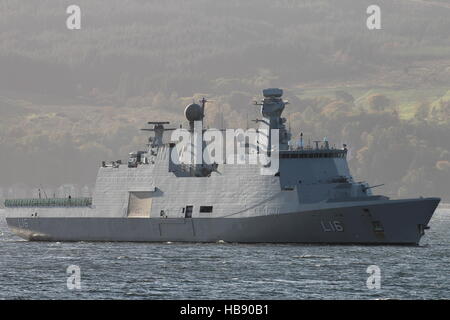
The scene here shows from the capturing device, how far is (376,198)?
50.2m

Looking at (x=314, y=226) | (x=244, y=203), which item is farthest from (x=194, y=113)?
(x=314, y=226)

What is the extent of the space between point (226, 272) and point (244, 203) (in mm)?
12194

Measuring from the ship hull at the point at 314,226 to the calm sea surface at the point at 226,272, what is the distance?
907mm

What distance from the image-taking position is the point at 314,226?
50.4m

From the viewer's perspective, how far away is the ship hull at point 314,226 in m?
49.5

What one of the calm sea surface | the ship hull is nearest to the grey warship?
the ship hull

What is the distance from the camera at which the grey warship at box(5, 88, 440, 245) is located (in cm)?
5000

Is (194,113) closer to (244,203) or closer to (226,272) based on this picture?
→ (244,203)

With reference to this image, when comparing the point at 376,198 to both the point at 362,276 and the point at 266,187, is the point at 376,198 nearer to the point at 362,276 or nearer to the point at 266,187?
the point at 266,187

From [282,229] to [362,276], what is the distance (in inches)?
507

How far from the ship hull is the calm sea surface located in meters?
0.91
